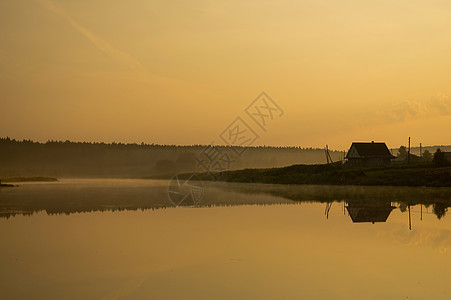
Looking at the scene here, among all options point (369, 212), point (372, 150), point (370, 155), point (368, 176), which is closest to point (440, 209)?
point (369, 212)

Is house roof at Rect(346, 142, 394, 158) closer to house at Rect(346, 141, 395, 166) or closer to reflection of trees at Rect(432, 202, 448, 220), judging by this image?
house at Rect(346, 141, 395, 166)

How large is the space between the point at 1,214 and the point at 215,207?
13810 mm

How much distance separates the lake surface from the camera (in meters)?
11.4

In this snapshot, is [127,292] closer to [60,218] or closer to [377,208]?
[60,218]

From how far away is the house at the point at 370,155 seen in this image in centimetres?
8481

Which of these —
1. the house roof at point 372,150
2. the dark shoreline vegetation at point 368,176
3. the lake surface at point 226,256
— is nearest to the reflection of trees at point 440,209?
the lake surface at point 226,256

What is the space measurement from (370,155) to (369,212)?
58.6 m

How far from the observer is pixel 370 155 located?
278ft

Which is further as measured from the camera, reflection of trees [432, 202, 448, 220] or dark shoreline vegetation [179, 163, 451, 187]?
dark shoreline vegetation [179, 163, 451, 187]

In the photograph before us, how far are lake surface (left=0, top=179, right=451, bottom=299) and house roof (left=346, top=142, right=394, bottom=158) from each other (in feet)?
191

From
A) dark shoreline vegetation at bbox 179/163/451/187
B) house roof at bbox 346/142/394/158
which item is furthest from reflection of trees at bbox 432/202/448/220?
house roof at bbox 346/142/394/158

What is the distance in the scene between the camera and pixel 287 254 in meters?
15.8

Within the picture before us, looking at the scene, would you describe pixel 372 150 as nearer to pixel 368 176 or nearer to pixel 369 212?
pixel 368 176

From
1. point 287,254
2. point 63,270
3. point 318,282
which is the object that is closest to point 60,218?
point 63,270
